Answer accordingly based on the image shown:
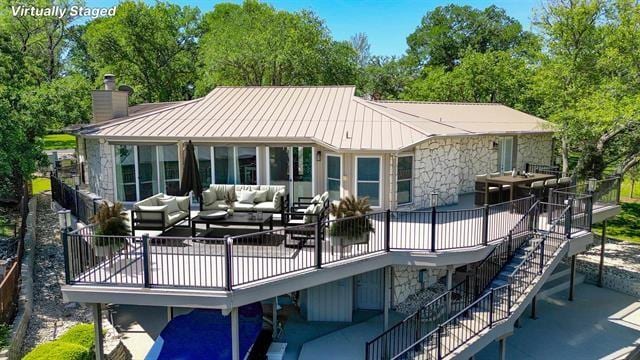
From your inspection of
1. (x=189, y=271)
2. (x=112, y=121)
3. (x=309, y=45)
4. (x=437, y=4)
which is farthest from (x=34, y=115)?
(x=437, y=4)

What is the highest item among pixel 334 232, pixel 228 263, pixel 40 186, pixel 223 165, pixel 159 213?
pixel 223 165

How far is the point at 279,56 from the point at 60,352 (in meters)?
23.2

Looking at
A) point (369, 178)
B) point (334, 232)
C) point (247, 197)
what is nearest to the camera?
point (334, 232)

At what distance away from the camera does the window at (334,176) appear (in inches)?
566

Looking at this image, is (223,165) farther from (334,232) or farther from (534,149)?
(534,149)

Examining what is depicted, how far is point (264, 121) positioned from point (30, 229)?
1176 centimetres

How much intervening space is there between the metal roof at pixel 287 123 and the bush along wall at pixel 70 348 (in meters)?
6.05

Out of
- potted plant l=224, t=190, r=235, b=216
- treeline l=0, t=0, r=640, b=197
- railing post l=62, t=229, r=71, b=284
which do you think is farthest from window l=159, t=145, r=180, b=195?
railing post l=62, t=229, r=71, b=284

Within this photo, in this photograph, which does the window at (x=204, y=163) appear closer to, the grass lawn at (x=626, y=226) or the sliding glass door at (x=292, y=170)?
the sliding glass door at (x=292, y=170)

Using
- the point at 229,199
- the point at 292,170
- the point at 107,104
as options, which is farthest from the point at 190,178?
the point at 107,104

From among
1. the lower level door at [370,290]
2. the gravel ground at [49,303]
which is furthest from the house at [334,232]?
the gravel ground at [49,303]

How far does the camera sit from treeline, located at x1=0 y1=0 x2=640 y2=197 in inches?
701

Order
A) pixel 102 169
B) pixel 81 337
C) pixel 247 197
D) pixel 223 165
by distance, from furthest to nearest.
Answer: pixel 223 165 → pixel 102 169 → pixel 247 197 → pixel 81 337

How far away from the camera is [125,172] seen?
1508cm
